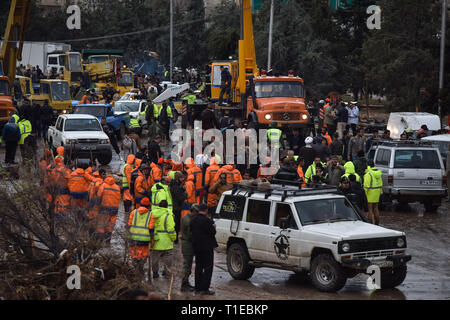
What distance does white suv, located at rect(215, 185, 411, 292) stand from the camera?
13.9 m

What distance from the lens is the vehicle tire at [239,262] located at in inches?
602

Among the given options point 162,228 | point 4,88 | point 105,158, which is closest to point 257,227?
point 162,228

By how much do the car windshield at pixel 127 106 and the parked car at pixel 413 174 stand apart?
17.3 metres

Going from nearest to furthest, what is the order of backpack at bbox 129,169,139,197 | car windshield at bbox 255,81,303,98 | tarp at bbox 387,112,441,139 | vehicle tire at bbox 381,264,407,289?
vehicle tire at bbox 381,264,407,289
backpack at bbox 129,169,139,197
car windshield at bbox 255,81,303,98
tarp at bbox 387,112,441,139

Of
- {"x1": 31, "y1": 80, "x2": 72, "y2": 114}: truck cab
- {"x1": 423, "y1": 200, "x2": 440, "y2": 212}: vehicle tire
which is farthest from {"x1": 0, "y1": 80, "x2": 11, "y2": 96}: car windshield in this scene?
{"x1": 423, "y1": 200, "x2": 440, "y2": 212}: vehicle tire

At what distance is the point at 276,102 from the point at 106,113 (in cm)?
812

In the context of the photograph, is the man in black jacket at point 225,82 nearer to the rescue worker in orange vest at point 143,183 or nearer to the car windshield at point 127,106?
the car windshield at point 127,106

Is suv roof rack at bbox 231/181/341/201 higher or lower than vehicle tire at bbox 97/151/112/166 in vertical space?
higher

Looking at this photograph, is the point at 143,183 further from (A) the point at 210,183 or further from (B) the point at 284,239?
(B) the point at 284,239

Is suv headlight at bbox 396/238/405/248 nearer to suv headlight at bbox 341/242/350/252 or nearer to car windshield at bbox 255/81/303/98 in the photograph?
suv headlight at bbox 341/242/350/252

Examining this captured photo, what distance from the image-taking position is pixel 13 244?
13547 millimetres

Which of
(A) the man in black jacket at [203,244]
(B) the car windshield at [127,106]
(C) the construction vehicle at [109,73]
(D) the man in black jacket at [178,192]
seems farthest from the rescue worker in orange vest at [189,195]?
(C) the construction vehicle at [109,73]

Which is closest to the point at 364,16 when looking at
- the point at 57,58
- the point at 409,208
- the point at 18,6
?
Answer: the point at 57,58

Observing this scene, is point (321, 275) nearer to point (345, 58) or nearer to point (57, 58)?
point (345, 58)
